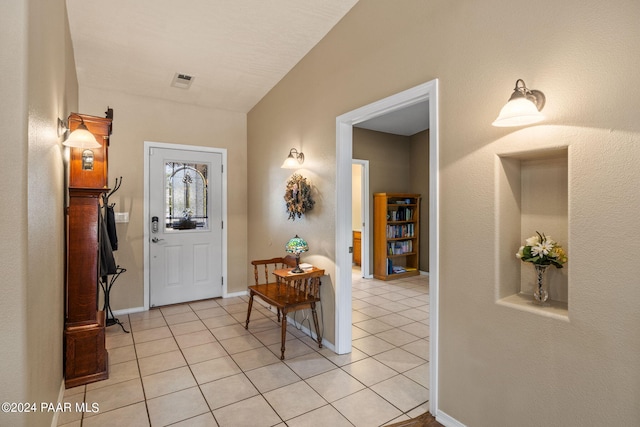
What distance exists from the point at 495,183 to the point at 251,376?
2.24 meters

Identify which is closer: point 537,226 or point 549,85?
point 549,85

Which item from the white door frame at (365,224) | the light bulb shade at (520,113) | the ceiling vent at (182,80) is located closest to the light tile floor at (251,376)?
the light bulb shade at (520,113)

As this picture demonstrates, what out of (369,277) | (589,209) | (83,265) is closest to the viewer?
(589,209)

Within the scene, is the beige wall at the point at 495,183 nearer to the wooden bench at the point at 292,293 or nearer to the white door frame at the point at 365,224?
the wooden bench at the point at 292,293

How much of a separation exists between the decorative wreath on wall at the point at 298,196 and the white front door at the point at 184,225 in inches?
59.0

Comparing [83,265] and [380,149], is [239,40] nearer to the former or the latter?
[83,265]

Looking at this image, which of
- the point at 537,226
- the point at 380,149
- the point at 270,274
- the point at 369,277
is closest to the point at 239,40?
the point at 270,274

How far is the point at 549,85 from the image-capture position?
61.2 inches

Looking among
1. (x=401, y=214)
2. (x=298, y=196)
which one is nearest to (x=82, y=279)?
(x=298, y=196)

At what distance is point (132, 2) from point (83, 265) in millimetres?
2119

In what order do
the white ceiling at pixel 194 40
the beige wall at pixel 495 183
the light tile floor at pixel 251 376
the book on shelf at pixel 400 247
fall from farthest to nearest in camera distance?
the book on shelf at pixel 400 247
the white ceiling at pixel 194 40
the light tile floor at pixel 251 376
the beige wall at pixel 495 183

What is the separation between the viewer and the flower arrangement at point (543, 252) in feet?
5.42

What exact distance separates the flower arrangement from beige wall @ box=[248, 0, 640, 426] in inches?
4.8

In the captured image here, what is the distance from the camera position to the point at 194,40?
3.14m
